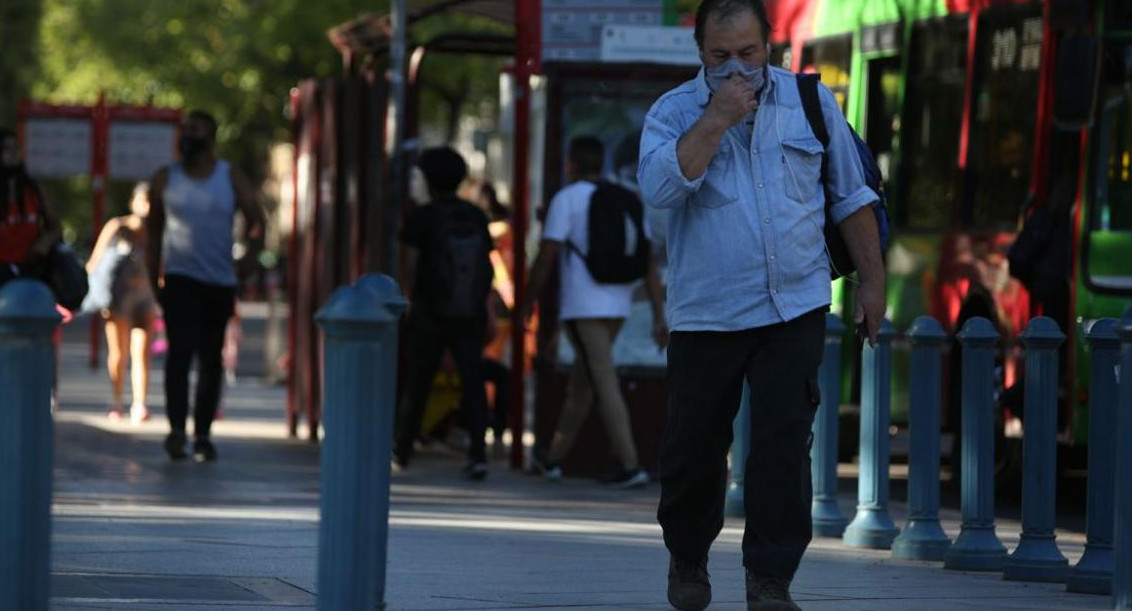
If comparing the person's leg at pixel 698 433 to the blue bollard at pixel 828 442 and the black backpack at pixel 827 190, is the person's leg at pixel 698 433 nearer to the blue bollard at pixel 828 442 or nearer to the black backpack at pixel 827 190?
the black backpack at pixel 827 190

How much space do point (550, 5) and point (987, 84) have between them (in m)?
2.52

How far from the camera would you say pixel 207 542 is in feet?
29.5

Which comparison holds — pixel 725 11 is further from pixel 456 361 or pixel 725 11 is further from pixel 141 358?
pixel 141 358

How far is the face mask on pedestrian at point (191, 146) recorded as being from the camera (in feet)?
43.6

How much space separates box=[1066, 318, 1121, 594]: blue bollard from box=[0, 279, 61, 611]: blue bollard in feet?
12.6

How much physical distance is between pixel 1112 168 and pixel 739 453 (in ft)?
9.02

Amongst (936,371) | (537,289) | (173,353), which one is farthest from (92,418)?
(936,371)

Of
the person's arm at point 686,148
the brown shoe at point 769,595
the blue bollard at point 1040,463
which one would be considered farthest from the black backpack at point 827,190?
the blue bollard at point 1040,463

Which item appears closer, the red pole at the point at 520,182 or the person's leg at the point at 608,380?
the person's leg at the point at 608,380

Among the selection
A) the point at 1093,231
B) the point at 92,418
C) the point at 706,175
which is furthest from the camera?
the point at 92,418

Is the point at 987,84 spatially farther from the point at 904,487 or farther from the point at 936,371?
the point at 936,371

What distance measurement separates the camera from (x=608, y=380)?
494 inches

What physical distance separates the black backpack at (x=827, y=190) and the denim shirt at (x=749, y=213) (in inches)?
1.1

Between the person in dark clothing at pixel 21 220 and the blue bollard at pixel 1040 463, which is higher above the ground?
the person in dark clothing at pixel 21 220
